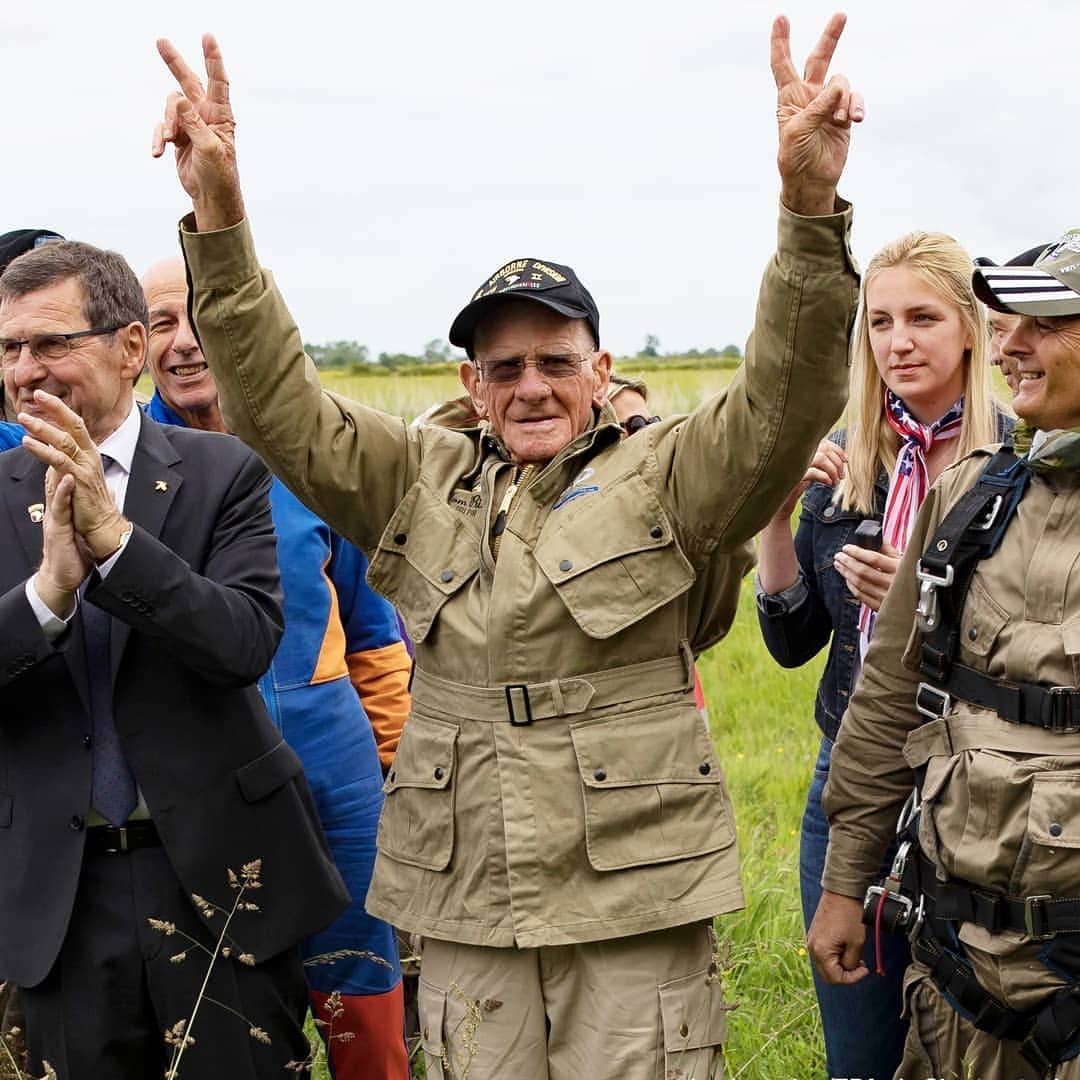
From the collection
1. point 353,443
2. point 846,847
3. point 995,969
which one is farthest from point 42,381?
point 995,969

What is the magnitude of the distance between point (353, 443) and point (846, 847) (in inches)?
55.9

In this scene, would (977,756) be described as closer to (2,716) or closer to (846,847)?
(846,847)

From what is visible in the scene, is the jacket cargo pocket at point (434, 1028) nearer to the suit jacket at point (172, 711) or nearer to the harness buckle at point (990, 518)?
the suit jacket at point (172, 711)

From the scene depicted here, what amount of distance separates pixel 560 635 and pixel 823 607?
3.96 ft

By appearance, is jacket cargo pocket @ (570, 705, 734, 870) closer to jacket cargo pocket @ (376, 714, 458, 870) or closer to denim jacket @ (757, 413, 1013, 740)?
jacket cargo pocket @ (376, 714, 458, 870)

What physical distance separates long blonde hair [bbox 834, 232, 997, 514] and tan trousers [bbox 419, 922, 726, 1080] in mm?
1386

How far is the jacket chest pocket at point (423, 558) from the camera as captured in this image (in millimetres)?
3561

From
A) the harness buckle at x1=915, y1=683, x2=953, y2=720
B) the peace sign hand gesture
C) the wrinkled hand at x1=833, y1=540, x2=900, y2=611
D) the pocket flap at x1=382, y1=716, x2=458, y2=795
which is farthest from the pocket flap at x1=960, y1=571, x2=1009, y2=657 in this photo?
the peace sign hand gesture

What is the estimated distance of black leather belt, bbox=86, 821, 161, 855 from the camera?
366 centimetres

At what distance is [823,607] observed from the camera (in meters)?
4.41

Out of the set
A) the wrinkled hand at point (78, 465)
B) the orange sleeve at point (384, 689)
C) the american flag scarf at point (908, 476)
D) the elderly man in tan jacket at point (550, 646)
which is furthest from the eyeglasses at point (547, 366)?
the orange sleeve at point (384, 689)

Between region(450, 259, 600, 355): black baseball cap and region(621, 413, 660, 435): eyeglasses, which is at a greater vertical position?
region(450, 259, 600, 355): black baseball cap

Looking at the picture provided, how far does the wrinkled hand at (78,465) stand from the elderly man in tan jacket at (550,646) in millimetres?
310

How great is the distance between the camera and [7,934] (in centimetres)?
365
